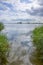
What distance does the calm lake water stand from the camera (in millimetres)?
1199

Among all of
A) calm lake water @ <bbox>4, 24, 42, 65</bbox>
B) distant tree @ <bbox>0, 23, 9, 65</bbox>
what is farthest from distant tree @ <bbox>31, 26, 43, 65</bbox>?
distant tree @ <bbox>0, 23, 9, 65</bbox>

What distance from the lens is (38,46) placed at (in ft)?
3.76

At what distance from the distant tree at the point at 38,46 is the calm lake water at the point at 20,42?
0.04 m

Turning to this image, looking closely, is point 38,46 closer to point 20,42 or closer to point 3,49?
point 20,42

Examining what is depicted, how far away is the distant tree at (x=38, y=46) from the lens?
3.73 ft

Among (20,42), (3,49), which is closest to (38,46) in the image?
(20,42)

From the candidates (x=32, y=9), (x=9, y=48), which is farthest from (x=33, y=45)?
(x=32, y=9)

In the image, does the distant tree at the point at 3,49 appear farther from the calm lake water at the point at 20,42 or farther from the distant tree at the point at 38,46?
the distant tree at the point at 38,46

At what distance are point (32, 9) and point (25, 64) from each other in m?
0.44

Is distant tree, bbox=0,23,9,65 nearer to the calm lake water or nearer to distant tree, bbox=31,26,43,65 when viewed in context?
the calm lake water

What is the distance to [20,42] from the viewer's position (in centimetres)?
122

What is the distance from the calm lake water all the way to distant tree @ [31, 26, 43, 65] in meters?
0.04

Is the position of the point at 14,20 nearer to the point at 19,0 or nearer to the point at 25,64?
the point at 19,0

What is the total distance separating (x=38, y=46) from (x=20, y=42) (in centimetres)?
15
